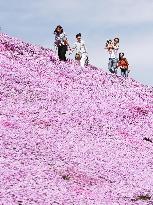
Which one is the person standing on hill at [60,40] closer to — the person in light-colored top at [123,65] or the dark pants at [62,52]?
the dark pants at [62,52]

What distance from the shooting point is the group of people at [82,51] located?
2019 inches

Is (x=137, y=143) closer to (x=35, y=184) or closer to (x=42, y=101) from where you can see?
(x=42, y=101)

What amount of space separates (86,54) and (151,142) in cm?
1804

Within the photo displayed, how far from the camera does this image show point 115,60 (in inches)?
2200

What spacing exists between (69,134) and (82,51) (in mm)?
19770

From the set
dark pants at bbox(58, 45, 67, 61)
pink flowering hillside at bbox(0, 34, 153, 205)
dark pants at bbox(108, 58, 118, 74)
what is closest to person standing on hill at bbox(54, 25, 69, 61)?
dark pants at bbox(58, 45, 67, 61)

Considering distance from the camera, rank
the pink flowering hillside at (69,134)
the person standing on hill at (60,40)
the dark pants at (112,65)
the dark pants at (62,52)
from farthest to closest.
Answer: the dark pants at (112,65) < the dark pants at (62,52) < the person standing on hill at (60,40) < the pink flowering hillside at (69,134)

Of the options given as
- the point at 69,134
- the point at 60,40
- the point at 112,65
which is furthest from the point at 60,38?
the point at 69,134

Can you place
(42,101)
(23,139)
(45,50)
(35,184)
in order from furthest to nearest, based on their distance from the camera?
1. (45,50)
2. (42,101)
3. (23,139)
4. (35,184)

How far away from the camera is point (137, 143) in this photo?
36.3 meters

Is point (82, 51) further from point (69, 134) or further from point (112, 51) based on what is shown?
point (69, 134)

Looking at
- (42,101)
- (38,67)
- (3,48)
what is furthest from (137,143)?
(3,48)

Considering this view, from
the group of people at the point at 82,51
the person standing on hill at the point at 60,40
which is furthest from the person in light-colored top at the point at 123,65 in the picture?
the person standing on hill at the point at 60,40

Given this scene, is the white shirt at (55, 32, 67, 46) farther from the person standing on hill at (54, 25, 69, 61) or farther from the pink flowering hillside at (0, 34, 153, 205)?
the pink flowering hillside at (0, 34, 153, 205)
